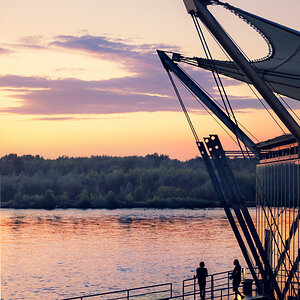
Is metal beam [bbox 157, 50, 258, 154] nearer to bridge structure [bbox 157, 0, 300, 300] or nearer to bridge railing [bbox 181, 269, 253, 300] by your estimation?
Answer: bridge structure [bbox 157, 0, 300, 300]

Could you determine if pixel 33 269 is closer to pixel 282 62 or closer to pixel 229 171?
pixel 229 171

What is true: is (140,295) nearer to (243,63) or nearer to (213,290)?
(213,290)

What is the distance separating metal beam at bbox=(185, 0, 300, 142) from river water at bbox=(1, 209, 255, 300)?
47.9 metres

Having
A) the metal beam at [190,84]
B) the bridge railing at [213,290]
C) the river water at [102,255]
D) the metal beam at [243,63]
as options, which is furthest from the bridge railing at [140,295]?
the metal beam at [190,84]

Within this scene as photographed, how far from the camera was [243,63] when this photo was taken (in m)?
23.3

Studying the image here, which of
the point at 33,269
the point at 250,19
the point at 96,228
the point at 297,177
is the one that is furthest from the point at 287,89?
the point at 96,228

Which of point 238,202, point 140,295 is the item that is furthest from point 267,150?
point 140,295

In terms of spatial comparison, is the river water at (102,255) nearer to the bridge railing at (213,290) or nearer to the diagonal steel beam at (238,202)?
the bridge railing at (213,290)

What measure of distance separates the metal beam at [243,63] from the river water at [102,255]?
157 ft

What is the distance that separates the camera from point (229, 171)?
110ft

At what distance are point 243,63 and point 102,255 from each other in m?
83.6

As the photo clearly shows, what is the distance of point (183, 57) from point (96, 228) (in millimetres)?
119938

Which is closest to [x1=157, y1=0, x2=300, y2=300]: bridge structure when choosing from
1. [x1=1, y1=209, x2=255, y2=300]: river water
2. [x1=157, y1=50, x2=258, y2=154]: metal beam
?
[x1=157, y1=50, x2=258, y2=154]: metal beam

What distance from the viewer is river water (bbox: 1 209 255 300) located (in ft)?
251
